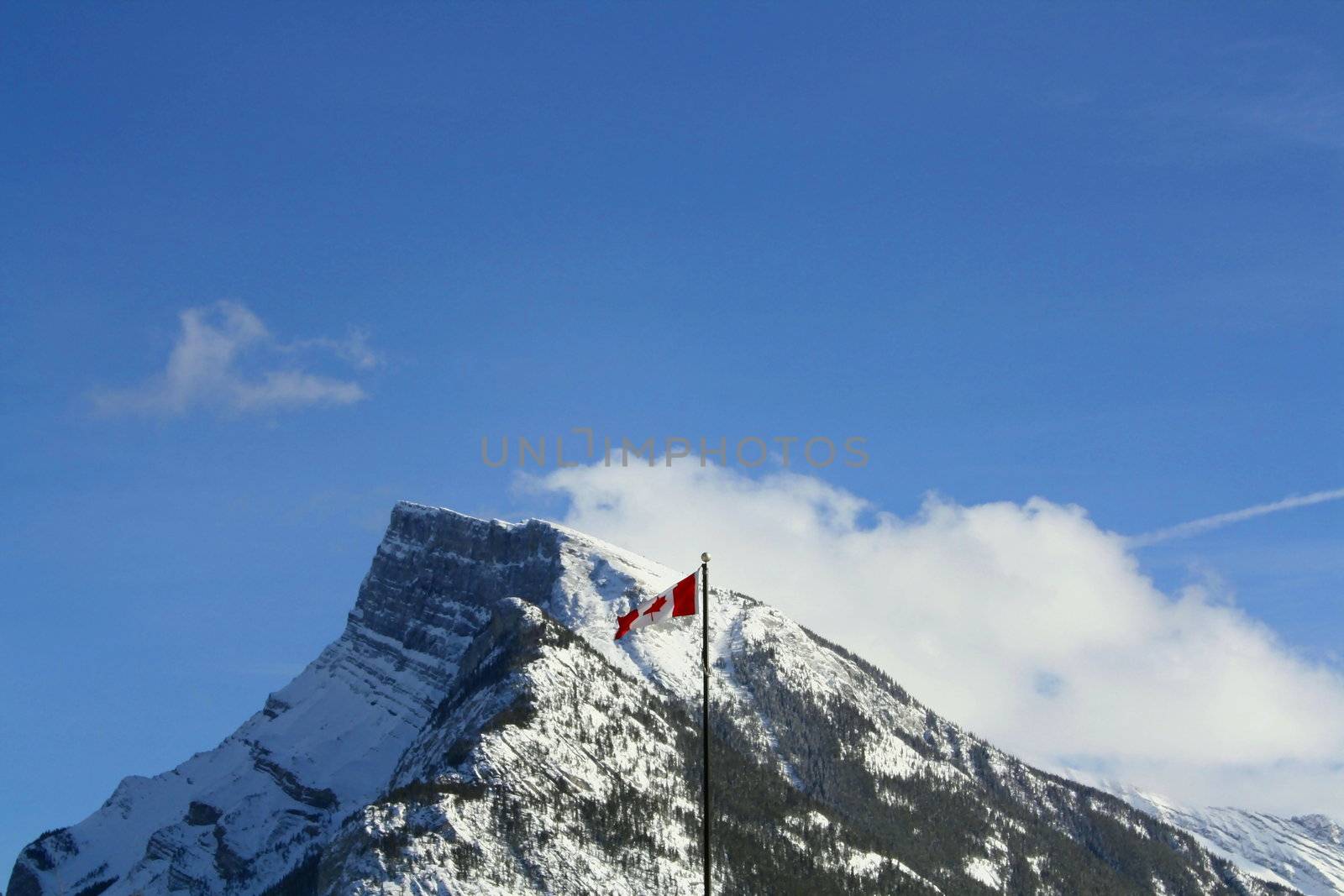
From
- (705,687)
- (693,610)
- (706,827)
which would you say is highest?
(693,610)

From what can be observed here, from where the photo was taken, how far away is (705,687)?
4188 inches

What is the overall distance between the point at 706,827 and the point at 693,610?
1596 cm

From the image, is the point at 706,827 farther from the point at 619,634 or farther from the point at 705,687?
the point at 619,634

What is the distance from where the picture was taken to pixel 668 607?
11419 centimetres

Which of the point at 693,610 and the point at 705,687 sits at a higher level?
the point at 693,610

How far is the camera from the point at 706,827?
338 feet

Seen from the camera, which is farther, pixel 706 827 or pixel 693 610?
pixel 693 610

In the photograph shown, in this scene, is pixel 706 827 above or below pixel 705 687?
below

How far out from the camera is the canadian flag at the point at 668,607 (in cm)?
11106

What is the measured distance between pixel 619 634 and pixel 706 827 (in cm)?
1615

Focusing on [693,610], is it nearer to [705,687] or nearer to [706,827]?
[705,687]

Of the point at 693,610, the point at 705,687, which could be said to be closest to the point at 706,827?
the point at 705,687

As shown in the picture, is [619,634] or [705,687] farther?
[619,634]

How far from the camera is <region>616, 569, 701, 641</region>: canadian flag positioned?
11106cm
